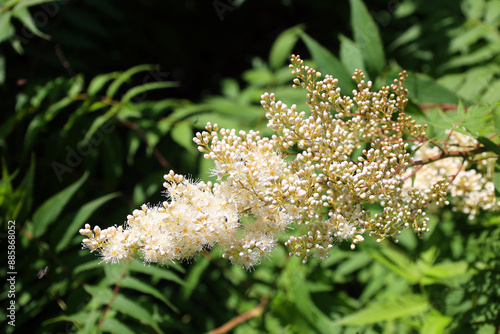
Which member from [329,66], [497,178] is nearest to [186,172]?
[329,66]

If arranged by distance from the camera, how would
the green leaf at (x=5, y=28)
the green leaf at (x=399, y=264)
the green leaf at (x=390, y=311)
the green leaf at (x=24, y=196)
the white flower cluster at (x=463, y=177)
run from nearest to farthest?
1. the white flower cluster at (x=463, y=177)
2. the green leaf at (x=390, y=311)
3. the green leaf at (x=399, y=264)
4. the green leaf at (x=5, y=28)
5. the green leaf at (x=24, y=196)

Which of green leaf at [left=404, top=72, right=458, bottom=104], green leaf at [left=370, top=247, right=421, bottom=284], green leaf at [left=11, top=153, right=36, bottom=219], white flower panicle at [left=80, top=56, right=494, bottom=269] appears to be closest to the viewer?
white flower panicle at [left=80, top=56, right=494, bottom=269]

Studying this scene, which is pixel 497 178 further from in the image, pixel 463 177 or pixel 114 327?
pixel 114 327

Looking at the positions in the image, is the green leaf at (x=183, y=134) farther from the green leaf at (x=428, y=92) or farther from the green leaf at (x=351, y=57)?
the green leaf at (x=428, y=92)

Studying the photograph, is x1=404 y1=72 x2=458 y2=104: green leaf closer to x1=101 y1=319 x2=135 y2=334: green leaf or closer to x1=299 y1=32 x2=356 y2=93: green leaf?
x1=299 y1=32 x2=356 y2=93: green leaf

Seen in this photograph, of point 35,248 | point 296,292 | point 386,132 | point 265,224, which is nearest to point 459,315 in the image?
point 296,292

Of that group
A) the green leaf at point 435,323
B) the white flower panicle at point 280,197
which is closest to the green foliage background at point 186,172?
the green leaf at point 435,323

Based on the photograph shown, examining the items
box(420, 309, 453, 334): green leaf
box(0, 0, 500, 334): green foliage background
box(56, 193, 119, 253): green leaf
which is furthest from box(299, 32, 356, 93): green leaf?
box(56, 193, 119, 253): green leaf
